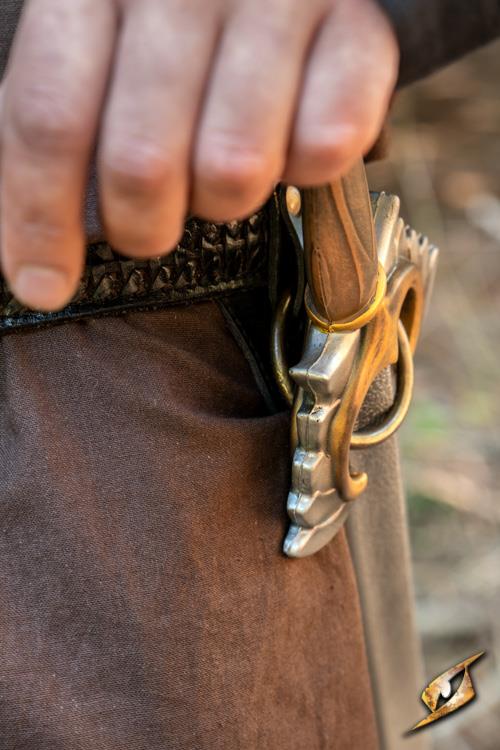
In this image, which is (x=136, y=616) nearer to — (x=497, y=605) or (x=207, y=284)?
(x=207, y=284)

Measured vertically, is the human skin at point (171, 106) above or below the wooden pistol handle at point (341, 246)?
above

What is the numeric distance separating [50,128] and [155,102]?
0.04m

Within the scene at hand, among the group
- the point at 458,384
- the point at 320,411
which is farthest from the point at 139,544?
the point at 458,384

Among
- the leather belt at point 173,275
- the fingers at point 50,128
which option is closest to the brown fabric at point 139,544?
the leather belt at point 173,275

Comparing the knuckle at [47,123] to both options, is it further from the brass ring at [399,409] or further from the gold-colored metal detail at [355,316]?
the brass ring at [399,409]

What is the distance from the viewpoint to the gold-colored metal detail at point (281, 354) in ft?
2.16

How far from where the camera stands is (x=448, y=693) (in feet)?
2.64

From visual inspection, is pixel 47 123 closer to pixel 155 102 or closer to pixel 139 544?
pixel 155 102

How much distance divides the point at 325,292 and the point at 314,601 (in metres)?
0.27

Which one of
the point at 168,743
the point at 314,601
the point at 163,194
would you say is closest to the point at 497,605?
the point at 314,601

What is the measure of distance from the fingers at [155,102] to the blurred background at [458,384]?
1.71 metres

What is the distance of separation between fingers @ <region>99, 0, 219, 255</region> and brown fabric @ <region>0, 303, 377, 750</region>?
10.5 inches

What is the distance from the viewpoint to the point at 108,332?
602 mm

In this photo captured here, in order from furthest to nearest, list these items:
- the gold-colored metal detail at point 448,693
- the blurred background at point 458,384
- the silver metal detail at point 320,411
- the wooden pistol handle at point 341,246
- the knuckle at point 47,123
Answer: the blurred background at point 458,384
the gold-colored metal detail at point 448,693
the silver metal detail at point 320,411
the wooden pistol handle at point 341,246
the knuckle at point 47,123
